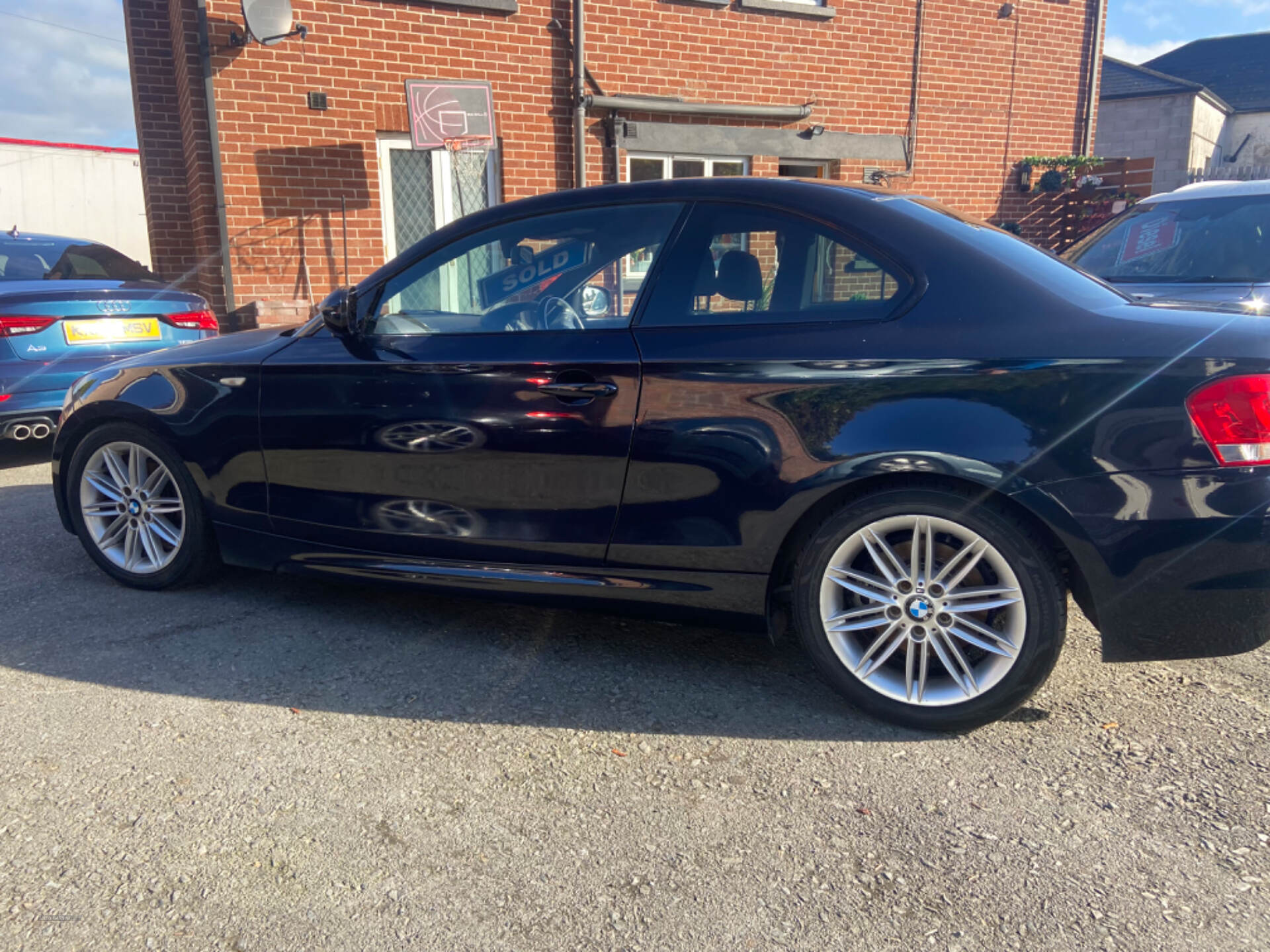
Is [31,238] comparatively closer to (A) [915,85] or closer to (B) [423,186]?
(B) [423,186]

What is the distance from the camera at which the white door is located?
9.48 metres

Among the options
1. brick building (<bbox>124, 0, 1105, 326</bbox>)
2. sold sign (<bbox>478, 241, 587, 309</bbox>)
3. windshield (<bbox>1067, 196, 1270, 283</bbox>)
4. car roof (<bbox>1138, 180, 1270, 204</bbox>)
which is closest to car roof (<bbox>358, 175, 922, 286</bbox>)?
sold sign (<bbox>478, 241, 587, 309</bbox>)

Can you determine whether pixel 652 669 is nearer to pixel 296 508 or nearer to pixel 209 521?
pixel 296 508

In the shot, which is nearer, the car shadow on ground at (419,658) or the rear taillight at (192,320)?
the car shadow on ground at (419,658)

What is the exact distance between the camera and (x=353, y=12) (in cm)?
901

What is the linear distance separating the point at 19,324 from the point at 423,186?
4.55 meters

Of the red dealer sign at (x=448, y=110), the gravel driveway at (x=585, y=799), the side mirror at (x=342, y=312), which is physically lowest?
the gravel driveway at (x=585, y=799)

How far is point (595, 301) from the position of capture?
3.13 metres

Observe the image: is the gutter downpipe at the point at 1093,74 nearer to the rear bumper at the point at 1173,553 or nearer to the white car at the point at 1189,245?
the white car at the point at 1189,245

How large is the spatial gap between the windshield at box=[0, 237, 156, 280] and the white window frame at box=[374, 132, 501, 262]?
8.44 ft

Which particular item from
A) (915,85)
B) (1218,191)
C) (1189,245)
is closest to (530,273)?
(1189,245)

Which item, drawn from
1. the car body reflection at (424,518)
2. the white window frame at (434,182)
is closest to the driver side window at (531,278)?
the car body reflection at (424,518)

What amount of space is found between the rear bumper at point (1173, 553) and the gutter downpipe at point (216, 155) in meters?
8.22

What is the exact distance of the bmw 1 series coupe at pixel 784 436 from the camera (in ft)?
8.16
